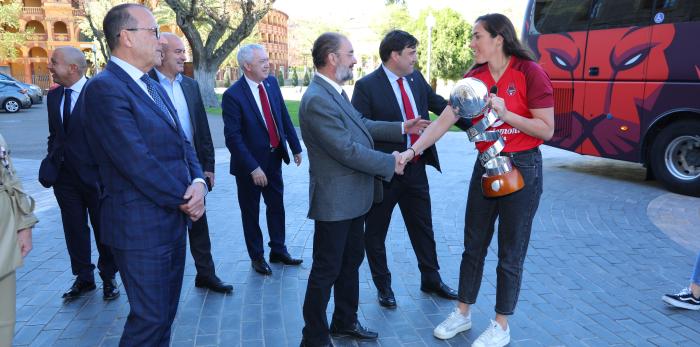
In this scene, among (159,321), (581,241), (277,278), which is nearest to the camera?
(159,321)

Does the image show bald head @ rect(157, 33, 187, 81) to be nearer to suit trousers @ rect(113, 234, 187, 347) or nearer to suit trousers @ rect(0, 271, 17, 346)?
suit trousers @ rect(113, 234, 187, 347)

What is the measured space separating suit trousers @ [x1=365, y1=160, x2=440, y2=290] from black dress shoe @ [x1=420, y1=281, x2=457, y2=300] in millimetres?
30

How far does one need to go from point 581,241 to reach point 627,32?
Answer: 4159 millimetres

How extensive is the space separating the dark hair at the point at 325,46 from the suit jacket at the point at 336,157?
116 mm

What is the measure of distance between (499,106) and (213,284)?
279cm

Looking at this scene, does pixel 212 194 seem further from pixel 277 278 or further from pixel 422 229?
pixel 422 229

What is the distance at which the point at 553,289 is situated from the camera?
4.28 metres

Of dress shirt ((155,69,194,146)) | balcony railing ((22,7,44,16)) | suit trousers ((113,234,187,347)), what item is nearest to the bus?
dress shirt ((155,69,194,146))

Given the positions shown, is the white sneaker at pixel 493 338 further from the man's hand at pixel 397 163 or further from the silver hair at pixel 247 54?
the silver hair at pixel 247 54

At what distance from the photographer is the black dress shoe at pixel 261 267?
15.2 ft

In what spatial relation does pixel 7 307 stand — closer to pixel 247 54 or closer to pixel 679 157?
pixel 247 54

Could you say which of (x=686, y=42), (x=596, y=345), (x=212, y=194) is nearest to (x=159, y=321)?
(x=596, y=345)

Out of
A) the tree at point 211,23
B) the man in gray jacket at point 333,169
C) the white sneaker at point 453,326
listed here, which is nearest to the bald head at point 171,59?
the man in gray jacket at point 333,169

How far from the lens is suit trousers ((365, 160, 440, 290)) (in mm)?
3986
